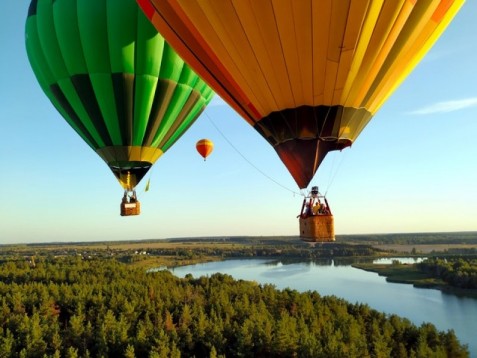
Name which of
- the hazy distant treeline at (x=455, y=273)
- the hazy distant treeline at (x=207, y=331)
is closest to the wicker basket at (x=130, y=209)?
the hazy distant treeline at (x=207, y=331)

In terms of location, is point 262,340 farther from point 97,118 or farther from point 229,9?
point 229,9

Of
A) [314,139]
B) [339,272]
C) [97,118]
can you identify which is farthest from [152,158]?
[339,272]

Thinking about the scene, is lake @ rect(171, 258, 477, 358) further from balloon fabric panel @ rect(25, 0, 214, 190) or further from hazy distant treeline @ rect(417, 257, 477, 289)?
balloon fabric panel @ rect(25, 0, 214, 190)

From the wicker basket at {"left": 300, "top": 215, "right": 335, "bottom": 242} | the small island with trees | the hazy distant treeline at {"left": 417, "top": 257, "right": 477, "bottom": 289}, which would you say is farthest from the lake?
the wicker basket at {"left": 300, "top": 215, "right": 335, "bottom": 242}

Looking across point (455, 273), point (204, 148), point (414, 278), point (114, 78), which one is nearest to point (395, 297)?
point (455, 273)

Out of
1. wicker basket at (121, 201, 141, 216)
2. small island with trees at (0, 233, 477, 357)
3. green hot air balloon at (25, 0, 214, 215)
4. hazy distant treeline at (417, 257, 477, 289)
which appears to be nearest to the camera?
green hot air balloon at (25, 0, 214, 215)

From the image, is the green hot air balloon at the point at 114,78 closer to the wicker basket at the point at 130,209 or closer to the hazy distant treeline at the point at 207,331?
the wicker basket at the point at 130,209

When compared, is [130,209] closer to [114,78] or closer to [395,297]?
[114,78]
